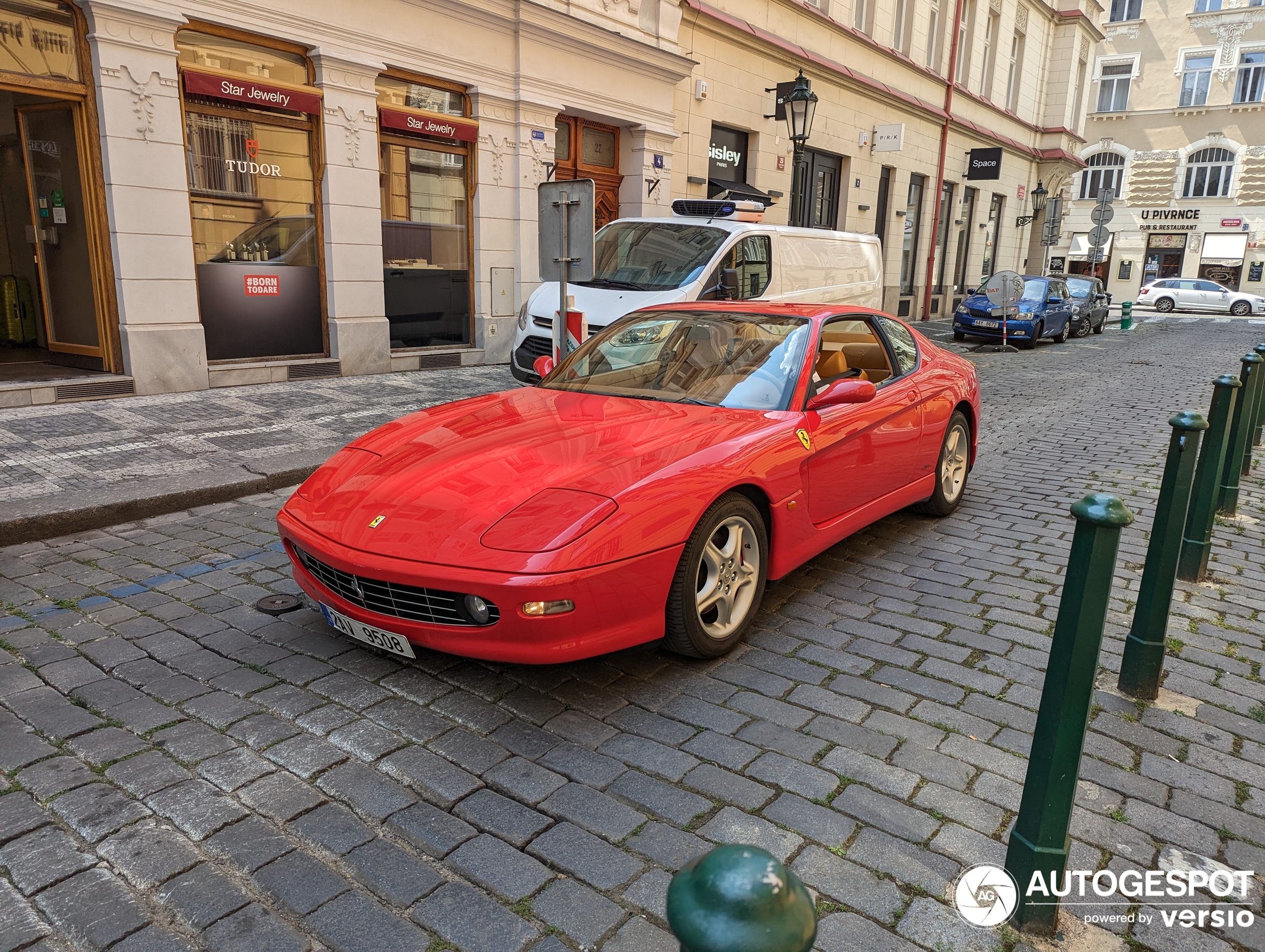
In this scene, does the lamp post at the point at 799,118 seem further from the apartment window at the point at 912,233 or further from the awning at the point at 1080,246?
the awning at the point at 1080,246

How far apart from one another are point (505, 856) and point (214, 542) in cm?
350

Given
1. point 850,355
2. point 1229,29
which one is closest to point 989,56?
point 1229,29

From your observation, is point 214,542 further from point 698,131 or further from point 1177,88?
point 1177,88

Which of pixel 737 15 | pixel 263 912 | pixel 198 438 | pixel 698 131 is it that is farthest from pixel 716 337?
pixel 737 15

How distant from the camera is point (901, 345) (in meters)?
5.45

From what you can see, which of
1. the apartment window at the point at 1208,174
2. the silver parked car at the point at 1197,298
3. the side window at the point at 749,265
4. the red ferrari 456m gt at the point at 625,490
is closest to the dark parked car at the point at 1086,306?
the side window at the point at 749,265

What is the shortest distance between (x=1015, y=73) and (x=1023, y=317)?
16.2m

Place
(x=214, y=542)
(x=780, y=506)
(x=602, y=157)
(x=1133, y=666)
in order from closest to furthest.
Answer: (x=1133, y=666), (x=780, y=506), (x=214, y=542), (x=602, y=157)

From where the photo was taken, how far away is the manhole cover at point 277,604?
408 centimetres

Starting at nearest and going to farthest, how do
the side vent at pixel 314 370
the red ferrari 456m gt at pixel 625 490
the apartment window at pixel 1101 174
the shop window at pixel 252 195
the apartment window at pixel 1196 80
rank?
1. the red ferrari 456m gt at pixel 625 490
2. the shop window at pixel 252 195
3. the side vent at pixel 314 370
4. the apartment window at pixel 1196 80
5. the apartment window at pixel 1101 174

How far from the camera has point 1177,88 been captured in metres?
46.2

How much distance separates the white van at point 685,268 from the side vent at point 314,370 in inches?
98.3

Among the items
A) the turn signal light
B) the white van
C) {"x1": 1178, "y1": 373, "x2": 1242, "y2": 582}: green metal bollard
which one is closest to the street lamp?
the white van

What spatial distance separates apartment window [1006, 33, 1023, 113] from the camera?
99.9 feet
